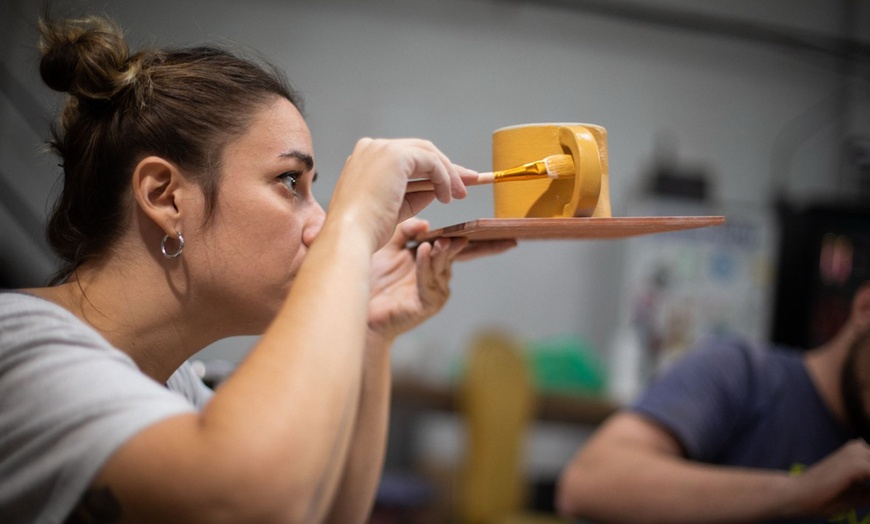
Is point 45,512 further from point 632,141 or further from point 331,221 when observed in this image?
point 632,141

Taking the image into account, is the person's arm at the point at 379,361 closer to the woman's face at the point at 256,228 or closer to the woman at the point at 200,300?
the woman at the point at 200,300

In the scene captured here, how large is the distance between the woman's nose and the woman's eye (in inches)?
1.6

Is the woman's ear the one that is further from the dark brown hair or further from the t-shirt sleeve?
the t-shirt sleeve

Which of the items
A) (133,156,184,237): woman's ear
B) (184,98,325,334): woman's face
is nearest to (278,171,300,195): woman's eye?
(184,98,325,334): woman's face

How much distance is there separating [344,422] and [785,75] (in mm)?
5017

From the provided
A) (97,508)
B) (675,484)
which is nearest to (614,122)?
(675,484)

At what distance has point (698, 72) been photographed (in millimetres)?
5090

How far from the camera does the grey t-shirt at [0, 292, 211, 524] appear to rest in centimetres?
81

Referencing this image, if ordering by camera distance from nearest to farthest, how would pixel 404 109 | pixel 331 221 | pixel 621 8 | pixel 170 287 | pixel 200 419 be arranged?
1. pixel 200 419
2. pixel 331 221
3. pixel 170 287
4. pixel 404 109
5. pixel 621 8

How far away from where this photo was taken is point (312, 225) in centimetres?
116

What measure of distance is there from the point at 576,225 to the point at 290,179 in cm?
38

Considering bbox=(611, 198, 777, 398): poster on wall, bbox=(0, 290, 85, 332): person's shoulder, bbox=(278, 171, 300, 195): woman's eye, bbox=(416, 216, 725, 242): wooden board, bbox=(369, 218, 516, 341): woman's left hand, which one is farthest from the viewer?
bbox=(611, 198, 777, 398): poster on wall

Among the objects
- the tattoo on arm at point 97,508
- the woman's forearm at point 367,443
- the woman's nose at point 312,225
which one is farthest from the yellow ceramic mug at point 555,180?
the tattoo on arm at point 97,508

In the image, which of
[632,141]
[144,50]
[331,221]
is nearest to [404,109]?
[632,141]
